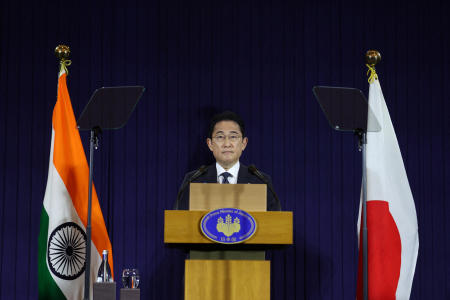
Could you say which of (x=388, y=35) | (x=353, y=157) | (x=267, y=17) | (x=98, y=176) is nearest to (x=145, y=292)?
(x=98, y=176)

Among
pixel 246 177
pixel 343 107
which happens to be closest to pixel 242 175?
pixel 246 177

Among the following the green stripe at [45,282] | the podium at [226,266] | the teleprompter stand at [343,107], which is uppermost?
the teleprompter stand at [343,107]

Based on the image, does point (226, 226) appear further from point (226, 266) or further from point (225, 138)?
point (225, 138)

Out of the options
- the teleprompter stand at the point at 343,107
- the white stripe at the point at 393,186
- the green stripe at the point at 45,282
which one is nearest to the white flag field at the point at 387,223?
the white stripe at the point at 393,186

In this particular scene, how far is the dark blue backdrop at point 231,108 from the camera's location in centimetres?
507

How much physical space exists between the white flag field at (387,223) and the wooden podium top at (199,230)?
948 mm

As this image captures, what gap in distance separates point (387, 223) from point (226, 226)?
4.36 feet

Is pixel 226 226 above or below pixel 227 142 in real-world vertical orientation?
below

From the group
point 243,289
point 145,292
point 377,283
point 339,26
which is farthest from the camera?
point 339,26

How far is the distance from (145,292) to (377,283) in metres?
1.99

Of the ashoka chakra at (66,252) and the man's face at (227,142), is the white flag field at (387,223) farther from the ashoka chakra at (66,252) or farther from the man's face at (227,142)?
the ashoka chakra at (66,252)

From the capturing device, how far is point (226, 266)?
10.7 feet

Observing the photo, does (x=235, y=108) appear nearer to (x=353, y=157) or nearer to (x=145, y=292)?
(x=353, y=157)

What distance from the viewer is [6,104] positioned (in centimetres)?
522
